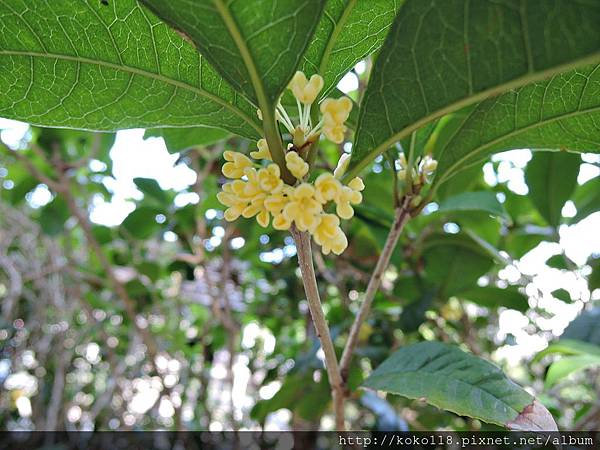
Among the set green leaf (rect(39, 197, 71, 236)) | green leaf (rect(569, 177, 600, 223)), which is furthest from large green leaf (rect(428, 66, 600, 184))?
green leaf (rect(39, 197, 71, 236))

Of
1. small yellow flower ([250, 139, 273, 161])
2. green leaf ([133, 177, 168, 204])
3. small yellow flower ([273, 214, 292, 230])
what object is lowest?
small yellow flower ([273, 214, 292, 230])

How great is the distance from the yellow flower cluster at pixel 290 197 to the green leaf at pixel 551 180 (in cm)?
96

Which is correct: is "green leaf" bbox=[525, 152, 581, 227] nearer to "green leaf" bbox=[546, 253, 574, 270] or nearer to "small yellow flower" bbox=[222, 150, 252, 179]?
"green leaf" bbox=[546, 253, 574, 270]

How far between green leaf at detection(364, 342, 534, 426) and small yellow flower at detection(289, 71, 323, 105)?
1.35 ft

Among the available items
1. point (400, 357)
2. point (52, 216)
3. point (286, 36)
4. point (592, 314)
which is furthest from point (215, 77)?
point (52, 216)

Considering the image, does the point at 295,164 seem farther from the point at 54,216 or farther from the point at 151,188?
the point at 54,216

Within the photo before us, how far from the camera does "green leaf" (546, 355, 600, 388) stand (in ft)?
3.30

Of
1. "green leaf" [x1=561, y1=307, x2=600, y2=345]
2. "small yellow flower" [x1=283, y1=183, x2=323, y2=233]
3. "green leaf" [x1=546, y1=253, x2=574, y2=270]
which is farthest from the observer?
"green leaf" [x1=546, y1=253, x2=574, y2=270]

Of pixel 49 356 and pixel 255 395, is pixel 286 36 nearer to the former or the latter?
pixel 255 395

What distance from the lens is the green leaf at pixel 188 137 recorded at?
3.42ft

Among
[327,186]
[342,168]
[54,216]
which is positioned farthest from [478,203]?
[54,216]

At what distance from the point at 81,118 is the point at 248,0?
0.34m

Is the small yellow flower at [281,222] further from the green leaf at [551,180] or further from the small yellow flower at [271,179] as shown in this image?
the green leaf at [551,180]

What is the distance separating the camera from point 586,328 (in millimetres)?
1321
